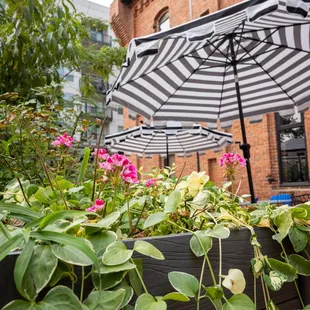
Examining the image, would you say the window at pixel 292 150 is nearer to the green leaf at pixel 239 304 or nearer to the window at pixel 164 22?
the window at pixel 164 22

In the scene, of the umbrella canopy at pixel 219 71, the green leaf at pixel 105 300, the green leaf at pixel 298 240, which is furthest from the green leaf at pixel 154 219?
the umbrella canopy at pixel 219 71

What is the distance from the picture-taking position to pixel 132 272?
0.58m

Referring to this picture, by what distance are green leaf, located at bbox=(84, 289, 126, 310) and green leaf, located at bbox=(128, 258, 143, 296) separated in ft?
→ 0.17

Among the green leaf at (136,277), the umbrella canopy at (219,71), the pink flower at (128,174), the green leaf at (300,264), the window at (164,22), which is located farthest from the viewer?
the window at (164,22)

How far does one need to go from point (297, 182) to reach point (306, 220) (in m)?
6.30

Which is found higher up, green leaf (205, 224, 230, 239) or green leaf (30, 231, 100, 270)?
green leaf (30, 231, 100, 270)

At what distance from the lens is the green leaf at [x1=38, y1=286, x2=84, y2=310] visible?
1.54 feet

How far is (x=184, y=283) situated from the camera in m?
0.60

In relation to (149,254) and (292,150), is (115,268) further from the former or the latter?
(292,150)

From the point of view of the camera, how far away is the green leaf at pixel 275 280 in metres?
0.70

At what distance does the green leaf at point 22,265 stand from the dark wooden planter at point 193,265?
3 cm

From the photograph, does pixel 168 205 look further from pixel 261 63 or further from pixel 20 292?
pixel 261 63

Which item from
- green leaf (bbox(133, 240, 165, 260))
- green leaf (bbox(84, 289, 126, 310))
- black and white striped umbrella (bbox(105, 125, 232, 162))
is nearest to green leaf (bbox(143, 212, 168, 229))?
green leaf (bbox(133, 240, 165, 260))

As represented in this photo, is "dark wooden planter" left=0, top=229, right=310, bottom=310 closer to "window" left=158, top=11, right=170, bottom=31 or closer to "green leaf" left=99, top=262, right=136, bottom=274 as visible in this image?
"green leaf" left=99, top=262, right=136, bottom=274
